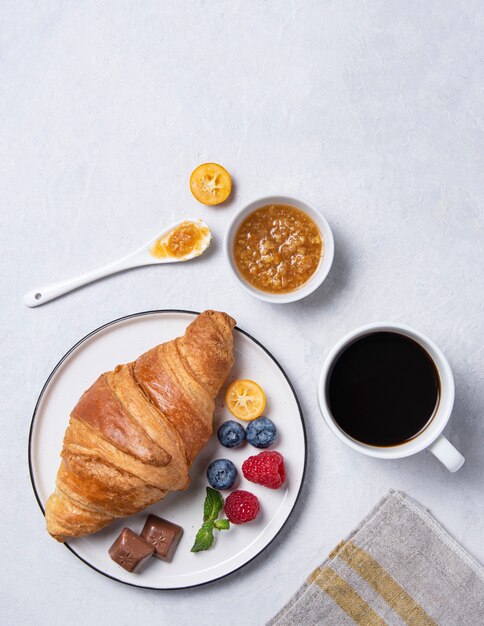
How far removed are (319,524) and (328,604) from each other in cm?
24

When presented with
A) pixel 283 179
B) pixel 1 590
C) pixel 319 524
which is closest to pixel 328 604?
pixel 319 524

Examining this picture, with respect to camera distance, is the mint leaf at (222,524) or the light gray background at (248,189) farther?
the light gray background at (248,189)

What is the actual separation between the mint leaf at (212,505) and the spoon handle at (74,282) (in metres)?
0.72

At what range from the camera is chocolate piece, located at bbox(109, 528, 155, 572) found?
181 cm

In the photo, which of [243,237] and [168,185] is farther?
[168,185]

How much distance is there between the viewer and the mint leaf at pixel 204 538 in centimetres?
187

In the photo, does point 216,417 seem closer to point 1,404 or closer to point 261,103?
point 1,404

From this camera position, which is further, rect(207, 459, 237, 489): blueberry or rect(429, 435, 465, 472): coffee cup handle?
rect(207, 459, 237, 489): blueberry

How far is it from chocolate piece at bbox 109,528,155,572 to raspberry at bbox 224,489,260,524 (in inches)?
9.9

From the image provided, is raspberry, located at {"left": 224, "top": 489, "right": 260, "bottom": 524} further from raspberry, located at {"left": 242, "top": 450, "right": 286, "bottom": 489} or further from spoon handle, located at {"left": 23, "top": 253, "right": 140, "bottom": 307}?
spoon handle, located at {"left": 23, "top": 253, "right": 140, "bottom": 307}

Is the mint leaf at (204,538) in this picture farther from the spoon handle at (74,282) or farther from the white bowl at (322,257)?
the spoon handle at (74,282)

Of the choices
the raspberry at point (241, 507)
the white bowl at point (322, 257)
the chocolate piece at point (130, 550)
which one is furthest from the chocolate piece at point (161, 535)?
the white bowl at point (322, 257)

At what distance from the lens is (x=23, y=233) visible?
2.01 metres

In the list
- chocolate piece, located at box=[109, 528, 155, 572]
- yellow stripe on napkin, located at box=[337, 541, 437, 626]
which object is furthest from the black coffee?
chocolate piece, located at box=[109, 528, 155, 572]
